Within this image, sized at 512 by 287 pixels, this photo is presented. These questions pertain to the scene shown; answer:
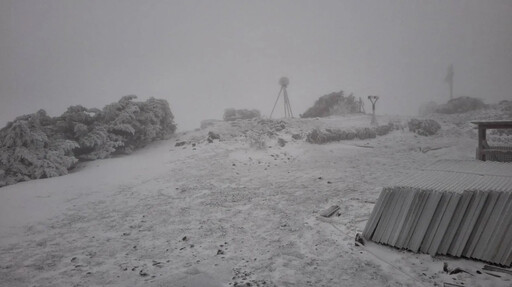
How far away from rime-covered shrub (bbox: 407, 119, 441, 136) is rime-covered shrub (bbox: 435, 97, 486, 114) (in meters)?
12.4

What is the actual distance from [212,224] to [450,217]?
4194 millimetres

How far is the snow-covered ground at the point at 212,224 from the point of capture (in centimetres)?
383

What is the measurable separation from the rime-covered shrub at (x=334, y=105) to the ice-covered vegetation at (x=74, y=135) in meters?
16.1

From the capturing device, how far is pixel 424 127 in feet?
52.6

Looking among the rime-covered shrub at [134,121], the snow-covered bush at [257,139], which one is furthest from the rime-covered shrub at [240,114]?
the rime-covered shrub at [134,121]

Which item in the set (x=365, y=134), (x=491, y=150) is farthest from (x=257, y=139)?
(x=491, y=150)

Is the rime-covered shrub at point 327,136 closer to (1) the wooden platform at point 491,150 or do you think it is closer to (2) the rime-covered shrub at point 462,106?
(1) the wooden platform at point 491,150

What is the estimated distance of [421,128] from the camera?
16.1 m

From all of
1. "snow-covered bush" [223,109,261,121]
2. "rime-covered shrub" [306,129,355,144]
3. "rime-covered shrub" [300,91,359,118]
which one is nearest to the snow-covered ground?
"rime-covered shrub" [306,129,355,144]

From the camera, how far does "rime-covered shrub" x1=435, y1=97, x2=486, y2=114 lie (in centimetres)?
2545

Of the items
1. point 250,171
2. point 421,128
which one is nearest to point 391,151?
point 421,128

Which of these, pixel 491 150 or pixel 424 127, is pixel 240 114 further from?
pixel 491 150

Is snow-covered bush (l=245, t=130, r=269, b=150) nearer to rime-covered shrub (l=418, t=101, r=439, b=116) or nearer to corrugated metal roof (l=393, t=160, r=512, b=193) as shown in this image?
corrugated metal roof (l=393, t=160, r=512, b=193)

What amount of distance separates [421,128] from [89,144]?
683 inches
